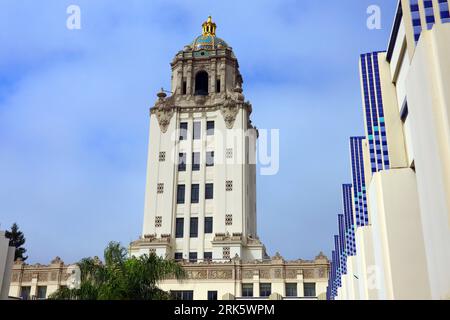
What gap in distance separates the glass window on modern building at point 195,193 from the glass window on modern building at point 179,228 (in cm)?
245

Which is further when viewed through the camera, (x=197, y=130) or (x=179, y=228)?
(x=197, y=130)

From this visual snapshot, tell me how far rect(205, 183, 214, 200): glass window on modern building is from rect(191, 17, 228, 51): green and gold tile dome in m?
18.6

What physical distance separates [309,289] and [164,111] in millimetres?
25362

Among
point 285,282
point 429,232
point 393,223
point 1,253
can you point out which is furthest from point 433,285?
point 285,282

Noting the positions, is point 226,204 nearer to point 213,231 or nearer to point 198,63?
point 213,231

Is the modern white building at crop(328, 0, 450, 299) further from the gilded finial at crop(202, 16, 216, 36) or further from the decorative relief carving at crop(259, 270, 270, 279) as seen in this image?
Answer: the gilded finial at crop(202, 16, 216, 36)

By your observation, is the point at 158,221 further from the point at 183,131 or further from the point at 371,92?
the point at 371,92

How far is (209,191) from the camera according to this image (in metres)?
52.8

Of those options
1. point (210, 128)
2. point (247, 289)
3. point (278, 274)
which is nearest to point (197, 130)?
point (210, 128)

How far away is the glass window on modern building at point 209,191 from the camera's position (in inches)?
2066

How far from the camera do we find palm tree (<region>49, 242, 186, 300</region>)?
23.3 meters

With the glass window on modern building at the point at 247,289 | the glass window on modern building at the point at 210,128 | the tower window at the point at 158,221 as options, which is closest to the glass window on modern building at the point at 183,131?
the glass window on modern building at the point at 210,128

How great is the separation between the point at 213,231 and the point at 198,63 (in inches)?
851

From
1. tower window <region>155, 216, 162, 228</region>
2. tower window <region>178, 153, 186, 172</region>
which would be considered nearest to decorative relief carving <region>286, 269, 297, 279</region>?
tower window <region>155, 216, 162, 228</region>
